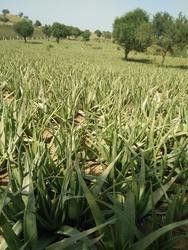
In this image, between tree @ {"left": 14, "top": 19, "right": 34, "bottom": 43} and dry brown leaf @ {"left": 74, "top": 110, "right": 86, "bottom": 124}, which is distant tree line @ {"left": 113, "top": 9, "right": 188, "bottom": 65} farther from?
dry brown leaf @ {"left": 74, "top": 110, "right": 86, "bottom": 124}

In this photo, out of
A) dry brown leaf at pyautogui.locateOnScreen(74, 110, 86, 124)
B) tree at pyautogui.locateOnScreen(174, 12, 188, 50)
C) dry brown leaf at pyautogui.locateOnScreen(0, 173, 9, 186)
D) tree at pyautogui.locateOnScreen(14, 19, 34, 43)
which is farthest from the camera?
tree at pyautogui.locateOnScreen(14, 19, 34, 43)

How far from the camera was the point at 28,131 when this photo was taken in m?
3.17

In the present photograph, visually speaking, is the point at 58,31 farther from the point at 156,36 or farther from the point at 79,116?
the point at 79,116

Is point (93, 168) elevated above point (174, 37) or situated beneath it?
situated beneath

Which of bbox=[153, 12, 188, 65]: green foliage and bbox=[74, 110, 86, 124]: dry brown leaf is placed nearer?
bbox=[74, 110, 86, 124]: dry brown leaf

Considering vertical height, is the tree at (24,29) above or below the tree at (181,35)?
above

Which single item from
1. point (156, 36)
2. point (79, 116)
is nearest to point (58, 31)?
point (156, 36)

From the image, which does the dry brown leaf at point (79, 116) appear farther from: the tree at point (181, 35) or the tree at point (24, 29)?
the tree at point (24, 29)

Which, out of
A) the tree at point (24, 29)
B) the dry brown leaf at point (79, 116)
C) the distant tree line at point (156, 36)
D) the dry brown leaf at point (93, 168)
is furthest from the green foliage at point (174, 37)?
the tree at point (24, 29)

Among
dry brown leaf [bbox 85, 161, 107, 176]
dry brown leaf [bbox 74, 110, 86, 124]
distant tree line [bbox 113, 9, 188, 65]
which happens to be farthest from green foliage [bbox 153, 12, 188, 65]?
dry brown leaf [bbox 85, 161, 107, 176]

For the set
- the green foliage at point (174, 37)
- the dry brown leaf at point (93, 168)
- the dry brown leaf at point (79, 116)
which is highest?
the green foliage at point (174, 37)

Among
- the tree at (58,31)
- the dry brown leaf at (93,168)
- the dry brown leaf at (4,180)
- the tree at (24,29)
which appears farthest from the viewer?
the tree at (58,31)

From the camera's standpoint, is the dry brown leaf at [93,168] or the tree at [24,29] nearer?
the dry brown leaf at [93,168]

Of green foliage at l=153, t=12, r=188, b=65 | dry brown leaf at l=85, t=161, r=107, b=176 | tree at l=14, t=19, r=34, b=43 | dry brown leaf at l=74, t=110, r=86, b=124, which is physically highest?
tree at l=14, t=19, r=34, b=43
